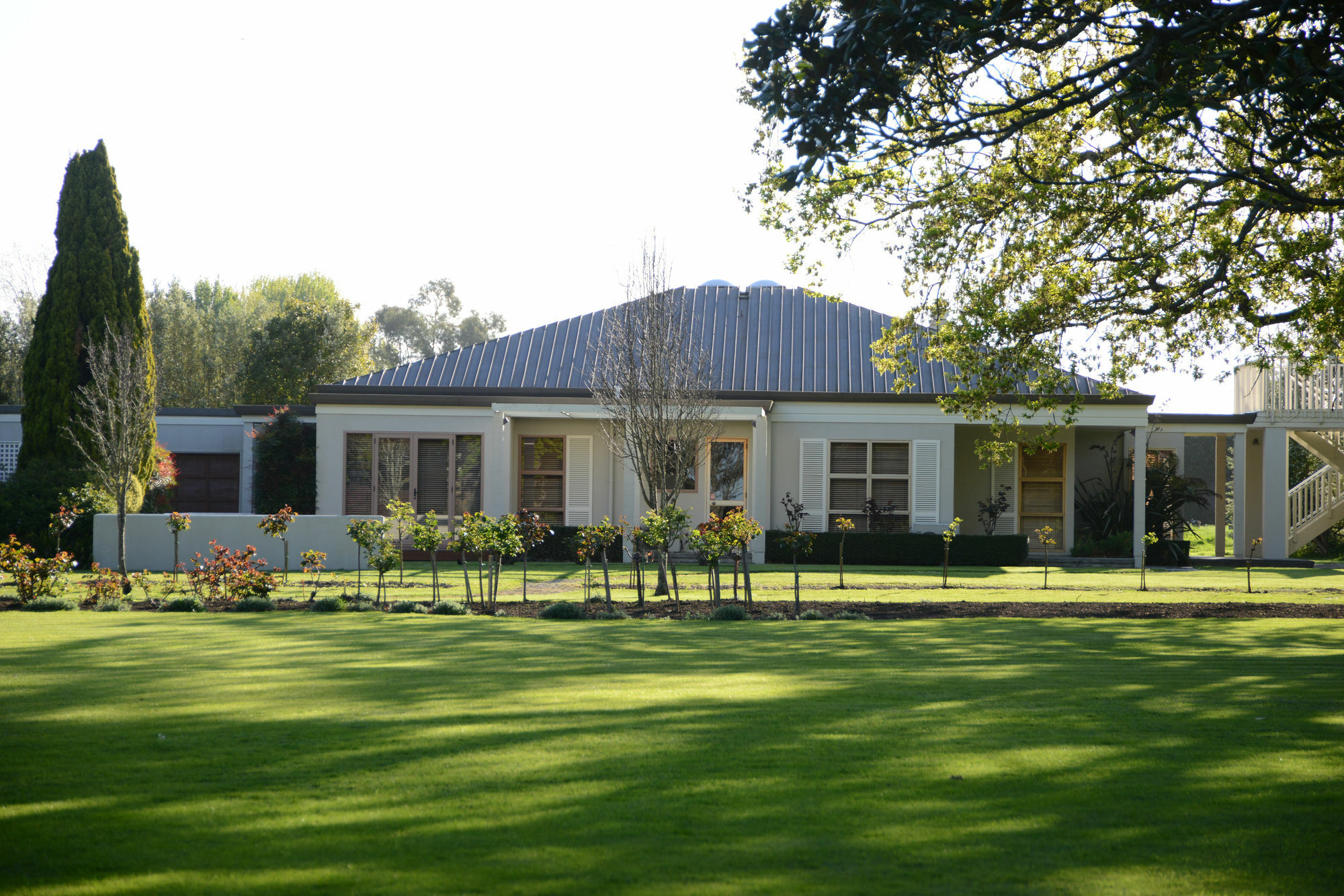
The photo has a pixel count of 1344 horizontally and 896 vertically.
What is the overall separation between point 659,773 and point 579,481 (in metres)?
17.7

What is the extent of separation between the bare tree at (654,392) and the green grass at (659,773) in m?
7.62

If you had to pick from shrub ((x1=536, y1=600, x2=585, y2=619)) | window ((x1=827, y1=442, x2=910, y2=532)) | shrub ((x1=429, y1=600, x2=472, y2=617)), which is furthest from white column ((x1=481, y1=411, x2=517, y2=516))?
shrub ((x1=536, y1=600, x2=585, y2=619))

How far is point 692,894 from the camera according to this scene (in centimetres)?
282

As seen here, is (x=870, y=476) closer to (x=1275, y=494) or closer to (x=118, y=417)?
(x=1275, y=494)

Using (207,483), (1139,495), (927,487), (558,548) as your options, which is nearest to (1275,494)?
(1139,495)

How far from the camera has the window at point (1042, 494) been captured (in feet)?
76.6

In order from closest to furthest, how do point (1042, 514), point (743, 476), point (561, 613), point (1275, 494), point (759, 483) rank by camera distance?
1. point (561, 613)
2. point (759, 483)
3. point (743, 476)
4. point (1275, 494)
5. point (1042, 514)

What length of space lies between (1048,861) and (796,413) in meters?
18.7

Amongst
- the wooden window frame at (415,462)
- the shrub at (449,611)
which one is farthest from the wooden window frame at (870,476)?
the shrub at (449,611)

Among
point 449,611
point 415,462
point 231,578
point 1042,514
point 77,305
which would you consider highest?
point 77,305

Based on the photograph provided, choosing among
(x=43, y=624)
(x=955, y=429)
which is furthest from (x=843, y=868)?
(x=955, y=429)

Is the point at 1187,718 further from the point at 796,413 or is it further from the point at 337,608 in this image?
the point at 796,413

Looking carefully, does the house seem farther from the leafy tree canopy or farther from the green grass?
the green grass

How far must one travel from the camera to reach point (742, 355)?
23641mm
